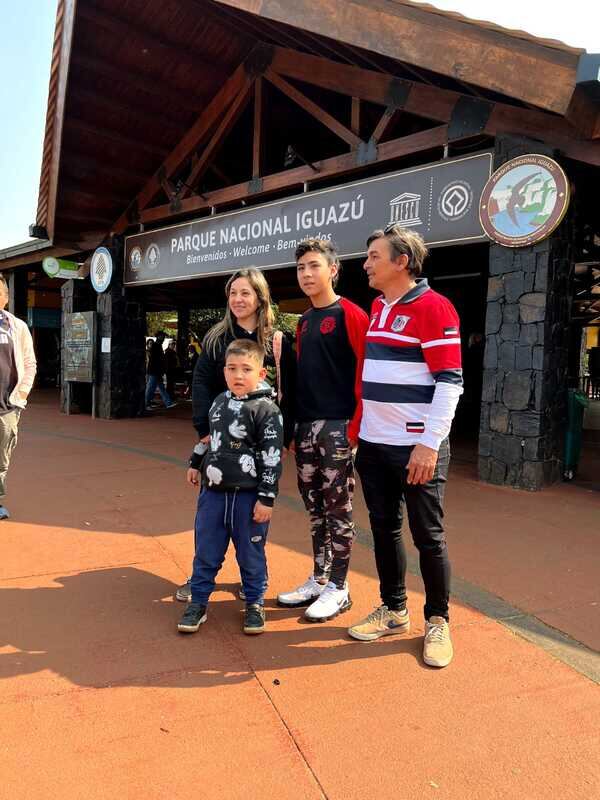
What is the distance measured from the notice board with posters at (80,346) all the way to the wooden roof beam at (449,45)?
6.83m

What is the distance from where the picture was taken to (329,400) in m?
2.77

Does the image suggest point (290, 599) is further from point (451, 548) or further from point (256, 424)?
point (451, 548)

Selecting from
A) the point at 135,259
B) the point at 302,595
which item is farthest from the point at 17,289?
the point at 302,595

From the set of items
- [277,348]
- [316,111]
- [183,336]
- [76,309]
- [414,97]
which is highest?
[316,111]

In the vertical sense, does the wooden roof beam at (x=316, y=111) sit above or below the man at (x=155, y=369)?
above

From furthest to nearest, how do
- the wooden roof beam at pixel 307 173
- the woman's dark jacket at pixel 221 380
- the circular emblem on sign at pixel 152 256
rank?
the circular emblem on sign at pixel 152 256
the wooden roof beam at pixel 307 173
the woman's dark jacket at pixel 221 380

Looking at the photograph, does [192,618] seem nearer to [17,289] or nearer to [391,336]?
[391,336]

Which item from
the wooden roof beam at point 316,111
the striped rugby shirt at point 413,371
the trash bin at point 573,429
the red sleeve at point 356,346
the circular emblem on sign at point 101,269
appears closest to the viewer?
the striped rugby shirt at point 413,371

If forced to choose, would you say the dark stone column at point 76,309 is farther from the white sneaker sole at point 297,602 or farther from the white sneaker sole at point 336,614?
the white sneaker sole at point 336,614

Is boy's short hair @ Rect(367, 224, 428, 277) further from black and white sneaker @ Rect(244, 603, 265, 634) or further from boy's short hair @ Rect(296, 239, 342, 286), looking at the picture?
black and white sneaker @ Rect(244, 603, 265, 634)

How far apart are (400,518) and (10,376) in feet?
10.2

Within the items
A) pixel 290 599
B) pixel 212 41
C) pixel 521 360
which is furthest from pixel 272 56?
pixel 290 599

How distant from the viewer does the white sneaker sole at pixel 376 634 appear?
2.61 metres

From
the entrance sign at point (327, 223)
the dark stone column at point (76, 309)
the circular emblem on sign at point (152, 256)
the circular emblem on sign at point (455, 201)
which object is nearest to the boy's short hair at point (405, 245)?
the entrance sign at point (327, 223)
